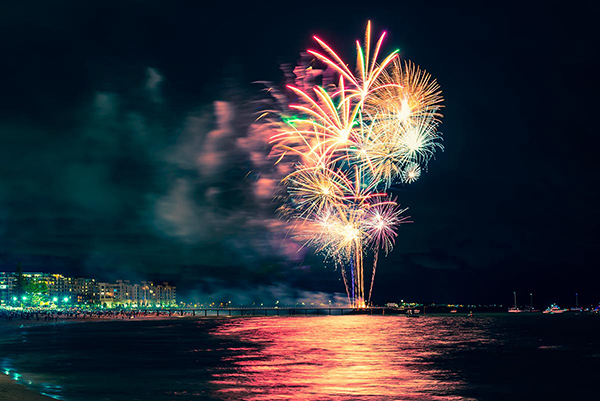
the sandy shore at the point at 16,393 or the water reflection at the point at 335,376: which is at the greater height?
the sandy shore at the point at 16,393

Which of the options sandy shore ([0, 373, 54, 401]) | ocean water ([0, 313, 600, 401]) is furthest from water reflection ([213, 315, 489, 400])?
sandy shore ([0, 373, 54, 401])

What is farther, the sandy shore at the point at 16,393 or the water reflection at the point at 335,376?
the water reflection at the point at 335,376

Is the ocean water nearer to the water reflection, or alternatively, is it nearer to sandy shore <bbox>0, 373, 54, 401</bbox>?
the water reflection

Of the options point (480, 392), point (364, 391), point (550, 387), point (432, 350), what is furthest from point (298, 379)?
point (432, 350)

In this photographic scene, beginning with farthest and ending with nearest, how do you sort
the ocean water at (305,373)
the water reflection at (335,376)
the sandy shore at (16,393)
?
the ocean water at (305,373)
the water reflection at (335,376)
the sandy shore at (16,393)

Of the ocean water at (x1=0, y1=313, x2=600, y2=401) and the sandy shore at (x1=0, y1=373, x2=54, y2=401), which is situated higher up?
the sandy shore at (x1=0, y1=373, x2=54, y2=401)

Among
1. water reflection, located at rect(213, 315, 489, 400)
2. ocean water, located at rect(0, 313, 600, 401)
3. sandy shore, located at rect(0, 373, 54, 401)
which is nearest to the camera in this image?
sandy shore, located at rect(0, 373, 54, 401)

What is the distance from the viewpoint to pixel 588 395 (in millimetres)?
20047

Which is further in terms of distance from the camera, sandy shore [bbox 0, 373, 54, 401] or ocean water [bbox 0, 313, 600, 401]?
ocean water [bbox 0, 313, 600, 401]

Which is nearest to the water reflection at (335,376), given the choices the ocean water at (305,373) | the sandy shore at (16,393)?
the ocean water at (305,373)

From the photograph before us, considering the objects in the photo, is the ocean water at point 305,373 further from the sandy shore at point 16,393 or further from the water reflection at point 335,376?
the sandy shore at point 16,393

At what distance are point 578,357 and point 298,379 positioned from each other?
21271mm

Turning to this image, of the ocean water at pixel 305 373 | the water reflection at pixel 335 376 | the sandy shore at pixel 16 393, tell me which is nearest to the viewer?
the sandy shore at pixel 16 393

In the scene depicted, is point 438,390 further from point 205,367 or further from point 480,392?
point 205,367
